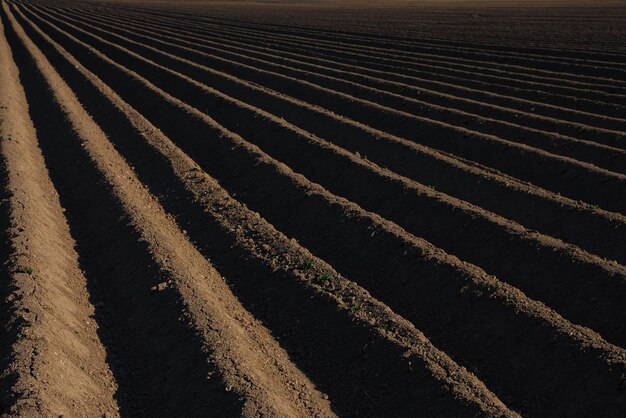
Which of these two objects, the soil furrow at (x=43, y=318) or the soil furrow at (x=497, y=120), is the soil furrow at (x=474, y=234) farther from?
the soil furrow at (x=43, y=318)

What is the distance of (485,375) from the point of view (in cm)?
677

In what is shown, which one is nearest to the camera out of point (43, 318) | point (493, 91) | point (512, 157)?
point (43, 318)

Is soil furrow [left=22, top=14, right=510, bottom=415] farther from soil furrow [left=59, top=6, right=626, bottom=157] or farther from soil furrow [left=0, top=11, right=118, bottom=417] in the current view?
soil furrow [left=59, top=6, right=626, bottom=157]

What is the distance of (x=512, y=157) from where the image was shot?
12.5 m

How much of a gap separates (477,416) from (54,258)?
5.83 meters

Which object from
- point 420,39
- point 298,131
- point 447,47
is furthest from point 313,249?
point 420,39

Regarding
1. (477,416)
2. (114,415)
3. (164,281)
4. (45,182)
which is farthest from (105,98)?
(477,416)

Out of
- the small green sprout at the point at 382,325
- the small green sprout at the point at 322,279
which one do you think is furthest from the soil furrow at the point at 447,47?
the small green sprout at the point at 382,325

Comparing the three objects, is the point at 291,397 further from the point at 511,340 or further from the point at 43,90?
the point at 43,90

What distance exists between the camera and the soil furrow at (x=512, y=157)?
1091 centimetres

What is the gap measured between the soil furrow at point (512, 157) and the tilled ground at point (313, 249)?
0.04 metres

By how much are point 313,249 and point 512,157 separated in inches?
210

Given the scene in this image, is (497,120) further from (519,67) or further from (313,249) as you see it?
(519,67)

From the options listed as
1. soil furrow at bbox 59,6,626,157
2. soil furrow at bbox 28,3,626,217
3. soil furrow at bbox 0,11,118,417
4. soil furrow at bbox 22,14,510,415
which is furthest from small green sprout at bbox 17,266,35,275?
soil furrow at bbox 59,6,626,157
